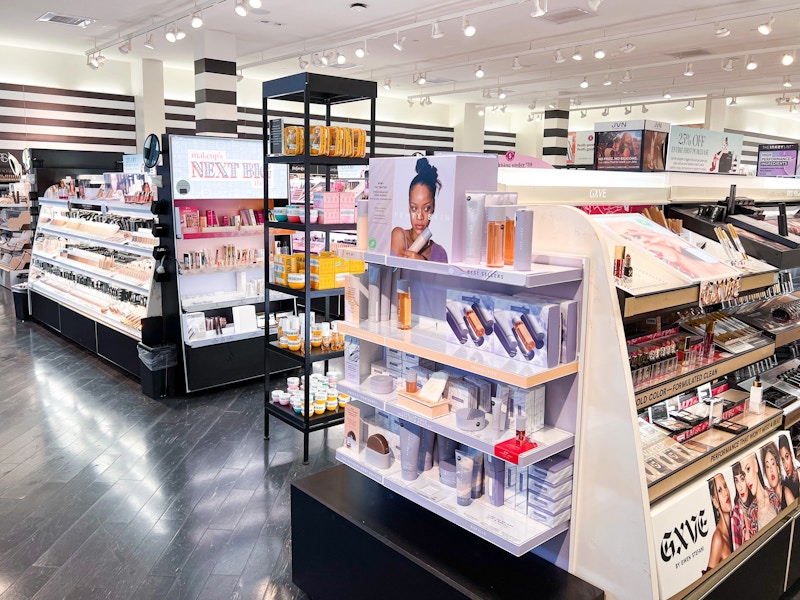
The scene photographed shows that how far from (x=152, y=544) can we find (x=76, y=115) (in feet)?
32.7

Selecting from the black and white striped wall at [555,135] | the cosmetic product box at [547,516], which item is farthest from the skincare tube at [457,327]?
the black and white striped wall at [555,135]

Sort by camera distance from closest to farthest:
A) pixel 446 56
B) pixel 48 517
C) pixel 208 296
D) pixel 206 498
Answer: pixel 48 517
pixel 206 498
pixel 208 296
pixel 446 56

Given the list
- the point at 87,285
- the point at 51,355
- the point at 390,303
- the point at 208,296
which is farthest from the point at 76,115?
the point at 390,303

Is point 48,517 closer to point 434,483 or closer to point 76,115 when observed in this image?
point 434,483

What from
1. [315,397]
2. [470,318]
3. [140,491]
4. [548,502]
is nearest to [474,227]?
[470,318]

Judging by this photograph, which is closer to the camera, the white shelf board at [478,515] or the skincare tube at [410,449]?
the white shelf board at [478,515]

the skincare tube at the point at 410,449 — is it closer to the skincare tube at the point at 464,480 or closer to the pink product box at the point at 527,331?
the skincare tube at the point at 464,480

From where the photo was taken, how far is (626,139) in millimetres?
3350

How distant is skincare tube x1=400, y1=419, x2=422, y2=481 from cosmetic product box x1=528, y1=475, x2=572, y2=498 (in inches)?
18.1

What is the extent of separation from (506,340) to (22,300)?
819 cm

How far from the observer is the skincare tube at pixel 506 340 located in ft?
7.05

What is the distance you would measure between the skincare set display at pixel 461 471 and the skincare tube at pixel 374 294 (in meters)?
0.42

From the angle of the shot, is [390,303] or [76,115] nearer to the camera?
[390,303]

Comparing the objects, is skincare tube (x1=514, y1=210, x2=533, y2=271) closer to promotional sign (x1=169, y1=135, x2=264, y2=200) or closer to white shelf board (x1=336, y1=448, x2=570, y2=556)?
white shelf board (x1=336, y1=448, x2=570, y2=556)
